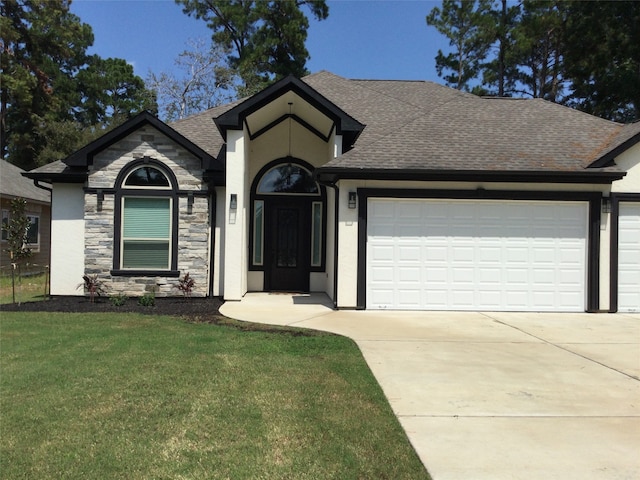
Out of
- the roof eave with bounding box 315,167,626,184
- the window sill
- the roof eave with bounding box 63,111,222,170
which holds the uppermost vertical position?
the roof eave with bounding box 63,111,222,170

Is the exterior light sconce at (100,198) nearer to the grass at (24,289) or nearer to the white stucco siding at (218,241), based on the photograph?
the grass at (24,289)

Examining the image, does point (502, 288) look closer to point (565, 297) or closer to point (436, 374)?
point (565, 297)

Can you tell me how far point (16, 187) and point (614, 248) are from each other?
67.8ft

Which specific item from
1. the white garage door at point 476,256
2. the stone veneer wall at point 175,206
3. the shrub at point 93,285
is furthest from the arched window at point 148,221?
the white garage door at point 476,256

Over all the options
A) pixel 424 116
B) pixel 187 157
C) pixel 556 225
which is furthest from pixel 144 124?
pixel 556 225

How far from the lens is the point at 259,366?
18.5 ft

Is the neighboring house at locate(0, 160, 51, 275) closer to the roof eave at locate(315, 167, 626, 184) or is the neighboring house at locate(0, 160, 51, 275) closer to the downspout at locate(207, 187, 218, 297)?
the downspout at locate(207, 187, 218, 297)

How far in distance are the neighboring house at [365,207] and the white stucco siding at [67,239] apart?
0.11 ft

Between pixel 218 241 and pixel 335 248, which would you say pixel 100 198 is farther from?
pixel 335 248

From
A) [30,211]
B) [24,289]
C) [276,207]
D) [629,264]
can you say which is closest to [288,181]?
[276,207]

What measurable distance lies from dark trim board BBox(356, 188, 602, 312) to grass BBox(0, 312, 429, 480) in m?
3.39

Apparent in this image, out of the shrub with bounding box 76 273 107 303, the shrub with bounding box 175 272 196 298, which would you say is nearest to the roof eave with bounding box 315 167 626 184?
the shrub with bounding box 175 272 196 298

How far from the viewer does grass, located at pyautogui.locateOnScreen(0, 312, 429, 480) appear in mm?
3250

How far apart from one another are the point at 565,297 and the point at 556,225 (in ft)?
5.23
